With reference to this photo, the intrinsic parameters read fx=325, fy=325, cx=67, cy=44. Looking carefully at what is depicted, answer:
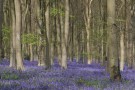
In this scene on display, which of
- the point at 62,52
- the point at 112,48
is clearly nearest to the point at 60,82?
the point at 112,48

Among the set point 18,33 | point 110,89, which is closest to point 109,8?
point 110,89

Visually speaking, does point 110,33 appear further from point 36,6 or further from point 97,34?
point 97,34

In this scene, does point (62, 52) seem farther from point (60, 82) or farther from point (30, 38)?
point (60, 82)

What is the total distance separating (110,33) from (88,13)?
91.5 ft

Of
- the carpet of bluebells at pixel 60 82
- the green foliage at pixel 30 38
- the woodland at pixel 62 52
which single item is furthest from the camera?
the green foliage at pixel 30 38

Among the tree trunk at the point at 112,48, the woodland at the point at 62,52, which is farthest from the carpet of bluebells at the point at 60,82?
the tree trunk at the point at 112,48

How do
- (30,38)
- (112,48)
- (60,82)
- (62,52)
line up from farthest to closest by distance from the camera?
(30,38) < (62,52) < (112,48) < (60,82)

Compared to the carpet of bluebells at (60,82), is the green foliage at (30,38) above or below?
above

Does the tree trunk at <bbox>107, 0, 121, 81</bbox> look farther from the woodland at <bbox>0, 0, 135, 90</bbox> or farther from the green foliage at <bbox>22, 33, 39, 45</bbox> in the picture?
the green foliage at <bbox>22, 33, 39, 45</bbox>

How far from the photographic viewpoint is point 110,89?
957 cm

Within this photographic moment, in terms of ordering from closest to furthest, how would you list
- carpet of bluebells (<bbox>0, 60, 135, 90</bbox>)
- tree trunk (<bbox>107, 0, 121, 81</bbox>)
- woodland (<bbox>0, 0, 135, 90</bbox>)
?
carpet of bluebells (<bbox>0, 60, 135, 90</bbox>), woodland (<bbox>0, 0, 135, 90</bbox>), tree trunk (<bbox>107, 0, 121, 81</bbox>)

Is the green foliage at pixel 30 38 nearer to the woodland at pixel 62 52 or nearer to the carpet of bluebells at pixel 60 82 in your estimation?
the woodland at pixel 62 52

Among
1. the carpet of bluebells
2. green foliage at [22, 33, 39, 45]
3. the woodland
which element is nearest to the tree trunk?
the woodland

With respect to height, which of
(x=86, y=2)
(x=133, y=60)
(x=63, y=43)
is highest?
(x=86, y=2)
